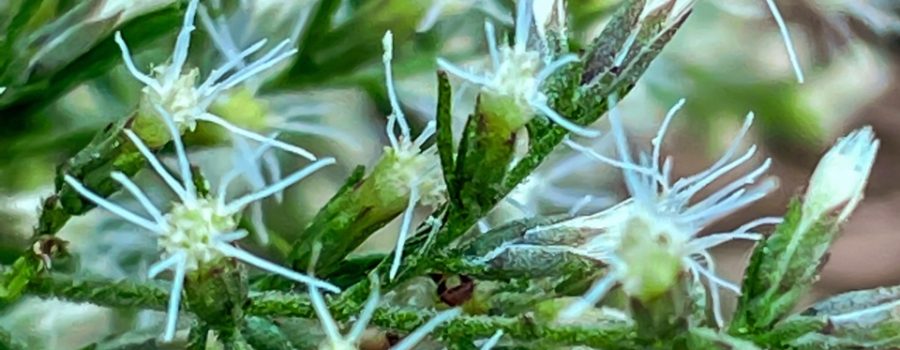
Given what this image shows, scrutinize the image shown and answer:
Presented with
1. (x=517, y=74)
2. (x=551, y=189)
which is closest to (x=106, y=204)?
(x=517, y=74)

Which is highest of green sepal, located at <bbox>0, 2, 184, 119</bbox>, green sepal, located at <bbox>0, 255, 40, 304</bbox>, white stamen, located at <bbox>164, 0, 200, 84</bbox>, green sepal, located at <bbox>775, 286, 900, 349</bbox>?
green sepal, located at <bbox>0, 2, 184, 119</bbox>

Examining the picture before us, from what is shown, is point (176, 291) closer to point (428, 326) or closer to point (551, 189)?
point (428, 326)

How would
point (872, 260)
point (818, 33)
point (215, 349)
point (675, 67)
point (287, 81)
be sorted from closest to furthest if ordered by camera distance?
point (215, 349)
point (287, 81)
point (675, 67)
point (818, 33)
point (872, 260)

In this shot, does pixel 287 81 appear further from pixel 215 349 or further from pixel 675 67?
pixel 675 67

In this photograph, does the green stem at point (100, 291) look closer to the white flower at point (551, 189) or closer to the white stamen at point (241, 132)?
the white stamen at point (241, 132)

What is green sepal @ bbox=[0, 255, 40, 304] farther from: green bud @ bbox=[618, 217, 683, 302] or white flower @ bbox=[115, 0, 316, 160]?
green bud @ bbox=[618, 217, 683, 302]

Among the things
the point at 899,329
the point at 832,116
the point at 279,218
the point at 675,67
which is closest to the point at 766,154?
the point at 832,116

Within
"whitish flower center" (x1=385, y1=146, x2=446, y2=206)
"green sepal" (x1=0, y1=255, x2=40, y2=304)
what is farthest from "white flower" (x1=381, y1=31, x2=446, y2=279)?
"green sepal" (x1=0, y1=255, x2=40, y2=304)
